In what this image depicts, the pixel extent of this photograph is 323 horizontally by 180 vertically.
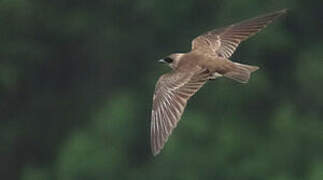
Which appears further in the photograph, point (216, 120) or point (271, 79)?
point (271, 79)

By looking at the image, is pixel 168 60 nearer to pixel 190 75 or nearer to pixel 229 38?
pixel 229 38

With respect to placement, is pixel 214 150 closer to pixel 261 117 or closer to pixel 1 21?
pixel 261 117

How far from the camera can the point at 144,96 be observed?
12.4m

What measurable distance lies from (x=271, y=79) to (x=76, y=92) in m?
1.70

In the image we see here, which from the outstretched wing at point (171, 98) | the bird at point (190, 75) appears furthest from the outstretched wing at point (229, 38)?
the outstretched wing at point (171, 98)

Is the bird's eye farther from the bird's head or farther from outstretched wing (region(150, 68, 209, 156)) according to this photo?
outstretched wing (region(150, 68, 209, 156))

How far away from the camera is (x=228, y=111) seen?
38.6 feet

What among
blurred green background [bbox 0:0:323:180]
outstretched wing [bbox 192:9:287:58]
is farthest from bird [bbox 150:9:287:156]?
blurred green background [bbox 0:0:323:180]

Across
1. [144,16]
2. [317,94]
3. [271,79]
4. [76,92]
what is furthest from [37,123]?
[317,94]

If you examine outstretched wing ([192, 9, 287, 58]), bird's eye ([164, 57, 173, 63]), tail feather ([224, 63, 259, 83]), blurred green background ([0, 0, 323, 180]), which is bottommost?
blurred green background ([0, 0, 323, 180])

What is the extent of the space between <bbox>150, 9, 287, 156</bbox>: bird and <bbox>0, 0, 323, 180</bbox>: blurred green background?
15.8 feet

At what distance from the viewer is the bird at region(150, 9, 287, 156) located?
5.29m

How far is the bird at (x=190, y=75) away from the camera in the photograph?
17.3ft

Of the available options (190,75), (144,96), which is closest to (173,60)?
(190,75)
